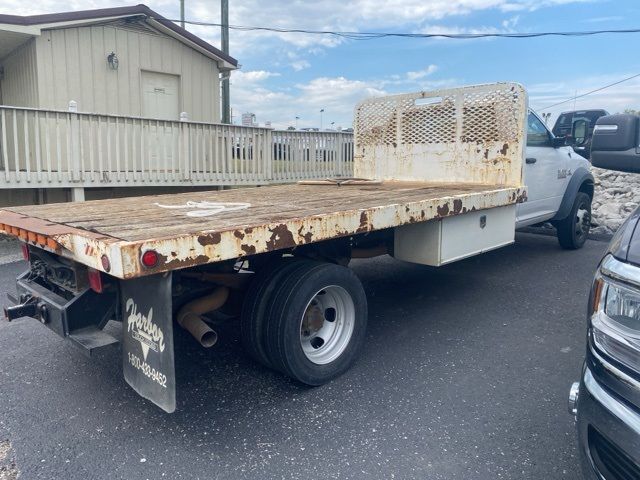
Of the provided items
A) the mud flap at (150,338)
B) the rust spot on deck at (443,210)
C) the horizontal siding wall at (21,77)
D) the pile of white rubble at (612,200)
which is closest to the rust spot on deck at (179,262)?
the mud flap at (150,338)

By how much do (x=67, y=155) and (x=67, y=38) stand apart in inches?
139

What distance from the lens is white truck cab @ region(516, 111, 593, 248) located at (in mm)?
5861

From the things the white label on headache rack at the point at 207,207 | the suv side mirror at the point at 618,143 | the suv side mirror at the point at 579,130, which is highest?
the suv side mirror at the point at 579,130

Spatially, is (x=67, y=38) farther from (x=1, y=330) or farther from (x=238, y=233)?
(x=238, y=233)

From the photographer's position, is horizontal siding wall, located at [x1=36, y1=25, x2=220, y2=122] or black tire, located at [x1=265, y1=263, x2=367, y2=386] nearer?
black tire, located at [x1=265, y1=263, x2=367, y2=386]

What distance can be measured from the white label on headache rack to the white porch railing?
16.6 ft

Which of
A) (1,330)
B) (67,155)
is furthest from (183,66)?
(1,330)

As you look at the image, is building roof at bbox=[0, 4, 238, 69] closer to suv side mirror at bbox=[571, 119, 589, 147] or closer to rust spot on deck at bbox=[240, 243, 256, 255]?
suv side mirror at bbox=[571, 119, 589, 147]

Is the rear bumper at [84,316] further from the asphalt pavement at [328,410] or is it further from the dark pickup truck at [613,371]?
the dark pickup truck at [613,371]

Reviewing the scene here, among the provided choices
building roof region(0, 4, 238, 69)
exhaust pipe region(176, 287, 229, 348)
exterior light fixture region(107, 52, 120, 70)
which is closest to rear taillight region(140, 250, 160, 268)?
exhaust pipe region(176, 287, 229, 348)

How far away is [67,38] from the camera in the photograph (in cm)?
1049

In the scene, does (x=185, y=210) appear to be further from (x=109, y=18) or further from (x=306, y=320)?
(x=109, y=18)

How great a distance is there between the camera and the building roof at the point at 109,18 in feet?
31.7

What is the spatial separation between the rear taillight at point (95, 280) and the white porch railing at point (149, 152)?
5.97 metres
